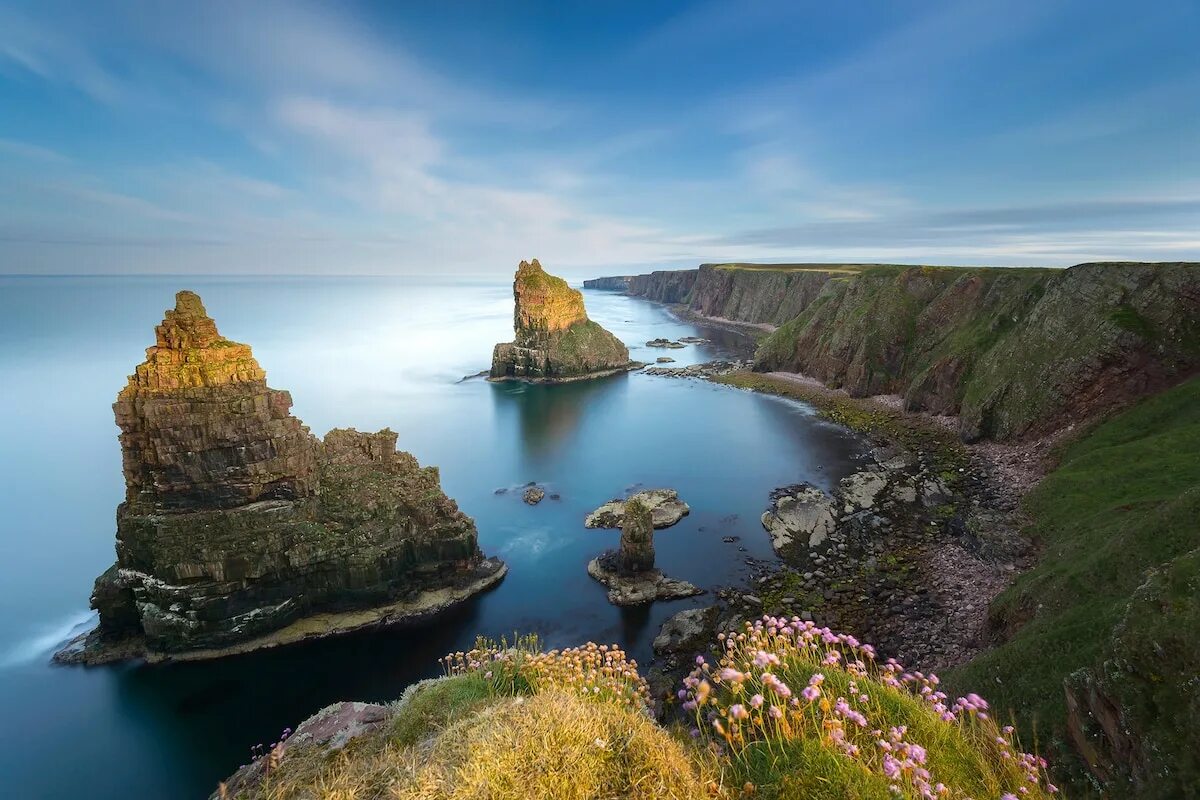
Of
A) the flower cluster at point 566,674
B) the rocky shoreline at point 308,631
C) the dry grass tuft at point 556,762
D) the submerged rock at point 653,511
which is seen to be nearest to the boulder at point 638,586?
the submerged rock at point 653,511

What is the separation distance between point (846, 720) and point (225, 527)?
3327 cm

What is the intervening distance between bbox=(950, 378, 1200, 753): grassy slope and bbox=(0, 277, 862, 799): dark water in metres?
16.4

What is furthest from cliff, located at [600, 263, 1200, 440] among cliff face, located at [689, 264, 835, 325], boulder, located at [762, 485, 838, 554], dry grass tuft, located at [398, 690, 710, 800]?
cliff face, located at [689, 264, 835, 325]

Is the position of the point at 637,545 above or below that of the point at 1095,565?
below

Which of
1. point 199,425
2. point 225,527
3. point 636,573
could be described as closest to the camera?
point 199,425

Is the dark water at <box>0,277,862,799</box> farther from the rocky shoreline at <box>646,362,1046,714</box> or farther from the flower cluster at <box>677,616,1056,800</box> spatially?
the flower cluster at <box>677,616,1056,800</box>

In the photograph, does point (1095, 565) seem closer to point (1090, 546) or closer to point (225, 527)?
point (1090, 546)

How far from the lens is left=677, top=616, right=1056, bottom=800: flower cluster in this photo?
20.7ft

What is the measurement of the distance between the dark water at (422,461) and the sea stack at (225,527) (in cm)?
187

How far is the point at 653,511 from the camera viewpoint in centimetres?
4516

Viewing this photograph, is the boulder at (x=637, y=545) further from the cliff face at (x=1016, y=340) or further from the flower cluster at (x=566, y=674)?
the cliff face at (x=1016, y=340)

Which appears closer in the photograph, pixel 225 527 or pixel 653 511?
pixel 225 527

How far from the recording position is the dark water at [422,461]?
25375mm

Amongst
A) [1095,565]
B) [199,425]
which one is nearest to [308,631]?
[199,425]
